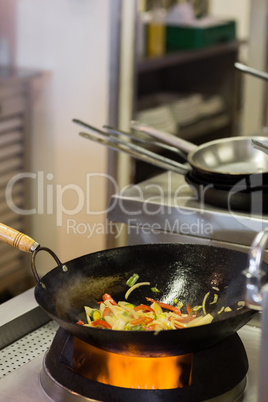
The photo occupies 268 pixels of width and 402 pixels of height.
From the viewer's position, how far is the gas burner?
108cm

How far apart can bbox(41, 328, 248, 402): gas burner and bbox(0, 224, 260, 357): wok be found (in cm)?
4

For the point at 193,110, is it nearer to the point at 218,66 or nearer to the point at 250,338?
the point at 218,66

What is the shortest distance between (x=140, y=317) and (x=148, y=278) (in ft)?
0.44

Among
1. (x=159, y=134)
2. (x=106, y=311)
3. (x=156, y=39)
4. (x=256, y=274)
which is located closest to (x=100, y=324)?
(x=106, y=311)

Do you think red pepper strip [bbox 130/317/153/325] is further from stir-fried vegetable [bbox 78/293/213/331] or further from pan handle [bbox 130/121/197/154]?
pan handle [bbox 130/121/197/154]

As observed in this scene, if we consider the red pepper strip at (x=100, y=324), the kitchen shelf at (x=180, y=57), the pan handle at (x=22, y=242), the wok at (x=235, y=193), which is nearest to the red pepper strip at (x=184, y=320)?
the red pepper strip at (x=100, y=324)

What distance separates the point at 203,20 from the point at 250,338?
9.20 feet

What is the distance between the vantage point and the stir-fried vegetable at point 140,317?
3.85ft

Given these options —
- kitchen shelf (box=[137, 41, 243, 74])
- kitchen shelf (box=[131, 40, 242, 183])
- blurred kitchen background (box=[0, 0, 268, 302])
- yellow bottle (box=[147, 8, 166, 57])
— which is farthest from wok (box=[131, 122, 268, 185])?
kitchen shelf (box=[131, 40, 242, 183])

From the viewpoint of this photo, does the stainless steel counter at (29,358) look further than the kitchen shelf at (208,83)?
No

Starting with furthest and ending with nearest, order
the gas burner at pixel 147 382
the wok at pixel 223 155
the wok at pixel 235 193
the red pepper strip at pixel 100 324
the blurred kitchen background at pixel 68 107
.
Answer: the blurred kitchen background at pixel 68 107, the wok at pixel 223 155, the wok at pixel 235 193, the red pepper strip at pixel 100 324, the gas burner at pixel 147 382

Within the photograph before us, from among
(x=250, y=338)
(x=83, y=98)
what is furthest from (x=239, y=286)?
(x=83, y=98)

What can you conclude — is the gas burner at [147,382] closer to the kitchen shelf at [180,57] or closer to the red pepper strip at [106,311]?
the red pepper strip at [106,311]

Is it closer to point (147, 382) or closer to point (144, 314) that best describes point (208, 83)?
point (144, 314)
